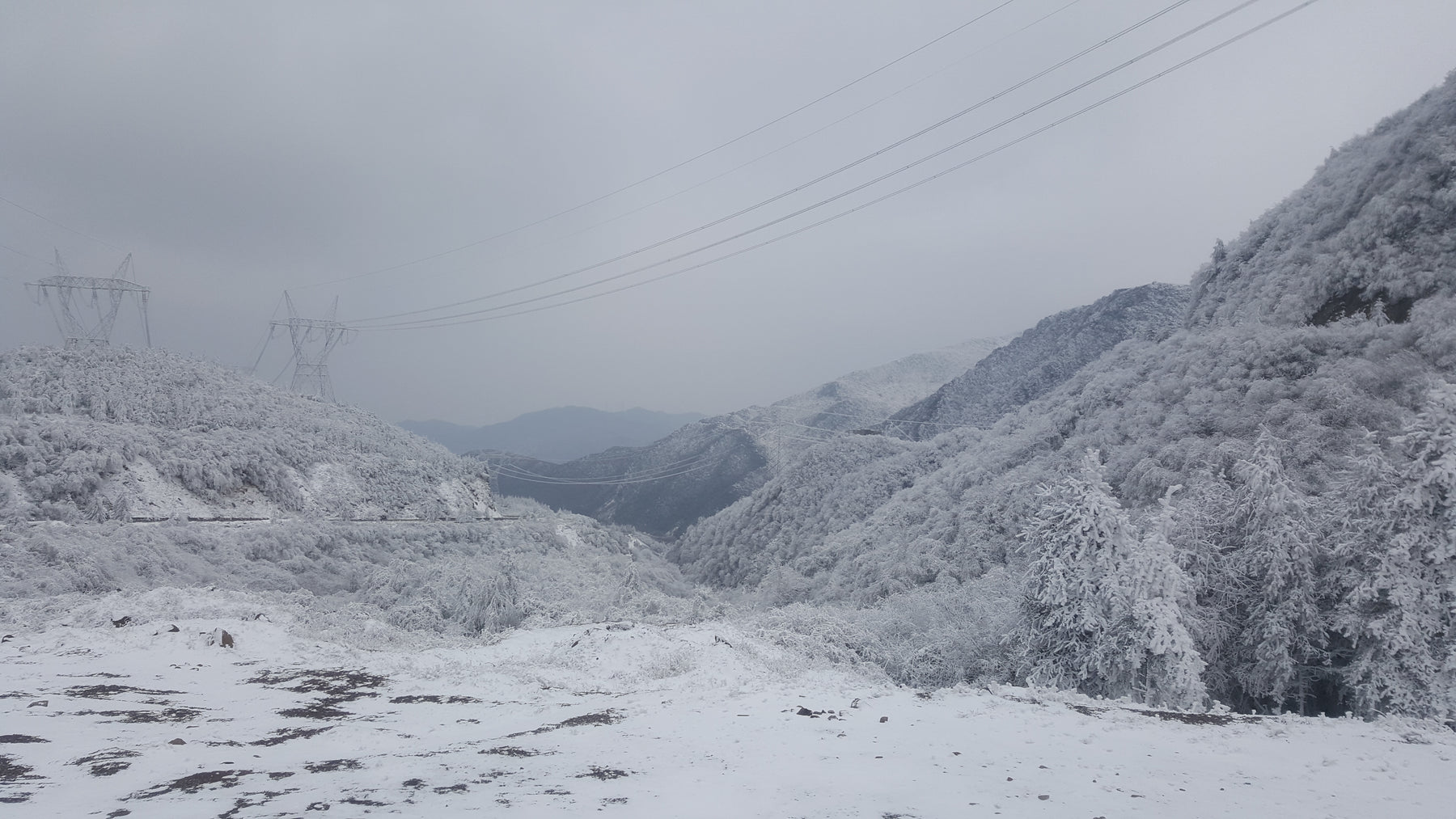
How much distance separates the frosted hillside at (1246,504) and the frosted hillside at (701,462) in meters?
50.6

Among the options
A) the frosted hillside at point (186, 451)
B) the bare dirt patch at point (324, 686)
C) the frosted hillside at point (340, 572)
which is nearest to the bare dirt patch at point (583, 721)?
the bare dirt patch at point (324, 686)

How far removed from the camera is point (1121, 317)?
92.9m

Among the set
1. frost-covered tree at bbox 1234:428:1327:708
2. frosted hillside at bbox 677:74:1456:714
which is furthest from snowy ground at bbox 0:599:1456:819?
frost-covered tree at bbox 1234:428:1327:708

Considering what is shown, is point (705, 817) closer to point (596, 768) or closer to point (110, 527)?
point (596, 768)

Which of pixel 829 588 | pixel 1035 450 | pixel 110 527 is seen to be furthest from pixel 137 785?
pixel 1035 450

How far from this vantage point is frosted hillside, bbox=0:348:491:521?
30234 millimetres

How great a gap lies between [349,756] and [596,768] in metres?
3.99

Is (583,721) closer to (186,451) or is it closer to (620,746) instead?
(620,746)

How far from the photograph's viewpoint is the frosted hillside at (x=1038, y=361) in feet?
294

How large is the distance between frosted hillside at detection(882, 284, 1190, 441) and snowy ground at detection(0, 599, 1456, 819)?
79.7 meters

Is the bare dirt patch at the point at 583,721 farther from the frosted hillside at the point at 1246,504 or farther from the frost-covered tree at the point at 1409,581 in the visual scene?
the frost-covered tree at the point at 1409,581

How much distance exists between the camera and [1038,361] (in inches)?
3878

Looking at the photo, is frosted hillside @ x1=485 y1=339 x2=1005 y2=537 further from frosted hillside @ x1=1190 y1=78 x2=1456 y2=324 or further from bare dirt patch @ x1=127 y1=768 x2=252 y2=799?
bare dirt patch @ x1=127 y1=768 x2=252 y2=799

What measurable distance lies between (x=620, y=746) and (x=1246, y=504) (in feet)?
51.7
